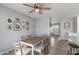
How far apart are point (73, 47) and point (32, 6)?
92 cm

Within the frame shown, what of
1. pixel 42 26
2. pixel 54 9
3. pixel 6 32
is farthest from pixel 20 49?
pixel 54 9

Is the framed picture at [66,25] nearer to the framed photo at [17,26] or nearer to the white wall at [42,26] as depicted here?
the white wall at [42,26]

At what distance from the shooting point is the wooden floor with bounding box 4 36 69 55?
136cm

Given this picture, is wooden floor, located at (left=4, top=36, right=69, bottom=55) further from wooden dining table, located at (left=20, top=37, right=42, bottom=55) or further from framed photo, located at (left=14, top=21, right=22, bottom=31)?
framed photo, located at (left=14, top=21, right=22, bottom=31)

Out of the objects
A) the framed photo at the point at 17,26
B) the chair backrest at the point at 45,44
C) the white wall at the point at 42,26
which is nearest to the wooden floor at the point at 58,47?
the chair backrest at the point at 45,44

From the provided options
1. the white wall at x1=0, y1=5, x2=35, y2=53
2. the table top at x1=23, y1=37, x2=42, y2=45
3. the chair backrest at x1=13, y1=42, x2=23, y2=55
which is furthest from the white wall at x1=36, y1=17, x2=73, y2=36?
the chair backrest at x1=13, y1=42, x2=23, y2=55

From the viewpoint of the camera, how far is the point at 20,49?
1.41 meters

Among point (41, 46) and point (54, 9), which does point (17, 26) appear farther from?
point (54, 9)

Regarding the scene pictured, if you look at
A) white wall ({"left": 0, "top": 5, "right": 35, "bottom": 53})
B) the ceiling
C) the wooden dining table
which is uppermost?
the ceiling

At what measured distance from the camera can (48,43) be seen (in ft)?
4.79

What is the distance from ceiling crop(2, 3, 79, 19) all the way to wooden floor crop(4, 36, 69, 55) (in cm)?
41

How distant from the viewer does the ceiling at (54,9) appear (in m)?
1.28

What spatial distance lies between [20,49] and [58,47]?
620 millimetres

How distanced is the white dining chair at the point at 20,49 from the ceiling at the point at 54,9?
0.51 meters
